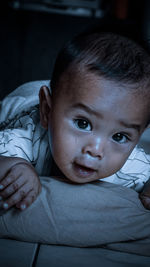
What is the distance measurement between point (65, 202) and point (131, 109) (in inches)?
9.2

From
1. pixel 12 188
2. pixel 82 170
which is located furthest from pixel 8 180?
pixel 82 170

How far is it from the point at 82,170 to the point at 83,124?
0.10m

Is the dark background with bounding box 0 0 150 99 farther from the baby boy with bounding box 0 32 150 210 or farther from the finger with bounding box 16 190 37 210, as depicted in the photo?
the finger with bounding box 16 190 37 210

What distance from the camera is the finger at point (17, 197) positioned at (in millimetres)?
554

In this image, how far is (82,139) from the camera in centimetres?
61

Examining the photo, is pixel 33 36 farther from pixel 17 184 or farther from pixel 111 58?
pixel 17 184

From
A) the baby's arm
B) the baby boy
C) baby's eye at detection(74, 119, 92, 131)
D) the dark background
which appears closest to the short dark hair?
the baby boy

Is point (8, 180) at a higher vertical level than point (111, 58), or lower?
lower

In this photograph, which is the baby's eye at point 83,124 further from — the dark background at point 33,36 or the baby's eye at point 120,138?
the dark background at point 33,36

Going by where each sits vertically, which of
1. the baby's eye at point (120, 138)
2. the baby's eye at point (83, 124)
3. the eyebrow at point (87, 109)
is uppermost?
the eyebrow at point (87, 109)

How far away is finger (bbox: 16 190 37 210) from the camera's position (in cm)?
56

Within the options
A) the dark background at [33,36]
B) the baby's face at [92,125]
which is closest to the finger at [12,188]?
the baby's face at [92,125]

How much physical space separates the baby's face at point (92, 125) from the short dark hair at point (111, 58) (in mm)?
26

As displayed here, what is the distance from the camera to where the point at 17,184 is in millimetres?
574
